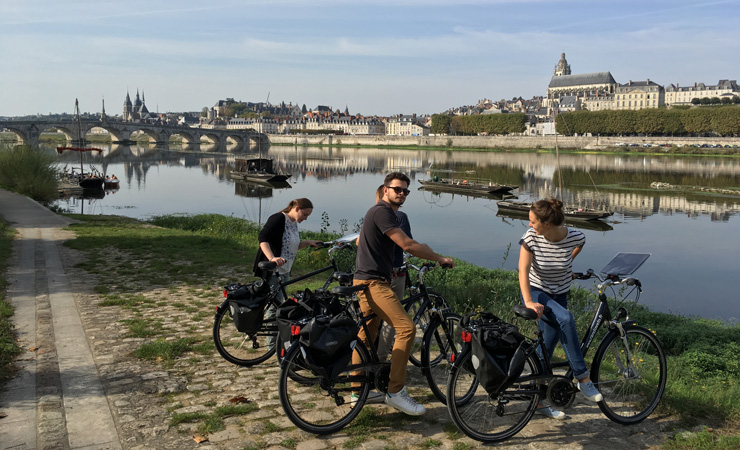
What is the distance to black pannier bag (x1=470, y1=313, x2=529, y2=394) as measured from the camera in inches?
151

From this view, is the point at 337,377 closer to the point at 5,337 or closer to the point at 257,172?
the point at 5,337

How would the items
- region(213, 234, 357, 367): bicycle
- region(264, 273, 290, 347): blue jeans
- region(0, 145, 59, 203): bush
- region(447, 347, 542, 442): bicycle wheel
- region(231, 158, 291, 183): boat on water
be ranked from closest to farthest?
1. region(447, 347, 542, 442): bicycle wheel
2. region(213, 234, 357, 367): bicycle
3. region(264, 273, 290, 347): blue jeans
4. region(0, 145, 59, 203): bush
5. region(231, 158, 291, 183): boat on water

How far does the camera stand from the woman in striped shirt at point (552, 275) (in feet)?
14.0

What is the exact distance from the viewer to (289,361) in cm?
404

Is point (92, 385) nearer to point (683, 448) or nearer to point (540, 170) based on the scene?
point (683, 448)

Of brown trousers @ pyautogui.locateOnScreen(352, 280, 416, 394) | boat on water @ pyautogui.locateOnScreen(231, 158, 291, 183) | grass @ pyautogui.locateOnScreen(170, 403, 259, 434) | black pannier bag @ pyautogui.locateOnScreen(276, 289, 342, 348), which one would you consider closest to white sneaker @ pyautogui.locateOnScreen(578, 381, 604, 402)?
brown trousers @ pyautogui.locateOnScreen(352, 280, 416, 394)

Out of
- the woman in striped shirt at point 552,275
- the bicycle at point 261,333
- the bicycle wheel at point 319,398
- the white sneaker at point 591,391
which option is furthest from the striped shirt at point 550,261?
the bicycle at point 261,333

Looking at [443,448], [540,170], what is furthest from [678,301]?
[540,170]

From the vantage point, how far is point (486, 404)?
4.31 m

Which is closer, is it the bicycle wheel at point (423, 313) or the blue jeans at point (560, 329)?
the blue jeans at point (560, 329)

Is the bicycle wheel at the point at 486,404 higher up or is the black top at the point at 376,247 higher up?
the black top at the point at 376,247

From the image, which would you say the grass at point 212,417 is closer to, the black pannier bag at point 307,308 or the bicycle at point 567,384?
the black pannier bag at point 307,308

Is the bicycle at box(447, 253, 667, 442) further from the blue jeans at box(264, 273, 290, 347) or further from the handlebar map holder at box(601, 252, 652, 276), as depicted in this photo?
the blue jeans at box(264, 273, 290, 347)

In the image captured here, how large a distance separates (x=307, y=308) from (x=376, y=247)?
0.66 metres
